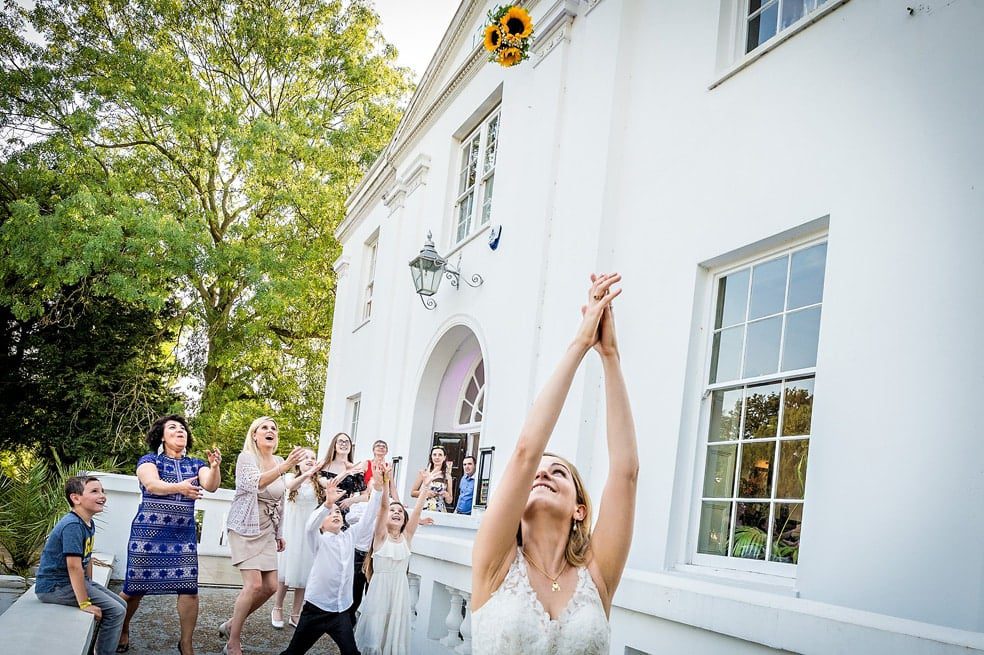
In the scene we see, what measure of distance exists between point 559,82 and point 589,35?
67 centimetres

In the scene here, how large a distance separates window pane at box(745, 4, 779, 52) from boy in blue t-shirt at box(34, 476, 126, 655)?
5.56 m

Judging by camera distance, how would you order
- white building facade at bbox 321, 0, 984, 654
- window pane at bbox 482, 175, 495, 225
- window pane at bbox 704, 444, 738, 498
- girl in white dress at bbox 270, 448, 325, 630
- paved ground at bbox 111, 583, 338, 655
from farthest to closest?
1. window pane at bbox 482, 175, 495, 225
2. girl in white dress at bbox 270, 448, 325, 630
3. paved ground at bbox 111, 583, 338, 655
4. window pane at bbox 704, 444, 738, 498
5. white building facade at bbox 321, 0, 984, 654

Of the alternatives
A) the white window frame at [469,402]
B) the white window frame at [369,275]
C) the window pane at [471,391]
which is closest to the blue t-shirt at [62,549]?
the white window frame at [469,402]

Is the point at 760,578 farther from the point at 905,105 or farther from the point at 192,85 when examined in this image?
the point at 192,85

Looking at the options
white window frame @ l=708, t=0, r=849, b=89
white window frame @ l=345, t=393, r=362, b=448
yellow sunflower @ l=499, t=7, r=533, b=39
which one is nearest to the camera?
white window frame @ l=708, t=0, r=849, b=89

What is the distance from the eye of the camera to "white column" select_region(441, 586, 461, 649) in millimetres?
6430

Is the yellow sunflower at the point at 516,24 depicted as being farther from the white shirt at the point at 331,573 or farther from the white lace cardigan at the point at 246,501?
the white shirt at the point at 331,573

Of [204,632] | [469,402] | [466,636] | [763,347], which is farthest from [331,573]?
[469,402]

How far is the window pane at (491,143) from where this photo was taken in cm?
1062

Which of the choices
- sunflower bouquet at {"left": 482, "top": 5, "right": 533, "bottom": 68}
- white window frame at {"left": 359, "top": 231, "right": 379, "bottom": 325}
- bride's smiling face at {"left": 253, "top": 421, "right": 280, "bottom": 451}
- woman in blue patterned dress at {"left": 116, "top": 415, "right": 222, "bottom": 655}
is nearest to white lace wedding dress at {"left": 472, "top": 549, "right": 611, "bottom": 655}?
woman in blue patterned dress at {"left": 116, "top": 415, "right": 222, "bottom": 655}

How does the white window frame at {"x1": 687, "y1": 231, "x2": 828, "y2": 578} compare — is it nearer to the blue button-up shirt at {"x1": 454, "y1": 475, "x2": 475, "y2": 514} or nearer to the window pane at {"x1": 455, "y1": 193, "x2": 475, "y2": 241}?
the blue button-up shirt at {"x1": 454, "y1": 475, "x2": 475, "y2": 514}

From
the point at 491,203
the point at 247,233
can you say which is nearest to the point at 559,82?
the point at 491,203

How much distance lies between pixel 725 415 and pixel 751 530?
0.79m

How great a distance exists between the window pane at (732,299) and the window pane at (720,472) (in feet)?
2.75
